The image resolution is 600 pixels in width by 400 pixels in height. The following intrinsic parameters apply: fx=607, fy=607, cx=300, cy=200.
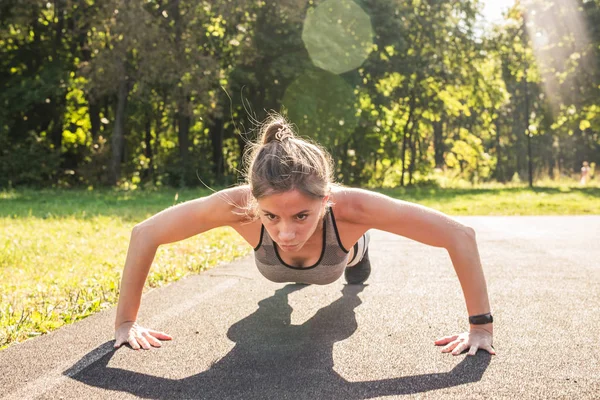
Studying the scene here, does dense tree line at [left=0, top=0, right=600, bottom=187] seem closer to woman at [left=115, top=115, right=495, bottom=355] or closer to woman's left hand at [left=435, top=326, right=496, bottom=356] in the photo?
woman at [left=115, top=115, right=495, bottom=355]

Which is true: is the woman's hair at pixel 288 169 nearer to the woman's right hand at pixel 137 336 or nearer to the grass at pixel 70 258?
the woman's right hand at pixel 137 336

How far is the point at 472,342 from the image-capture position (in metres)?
3.54

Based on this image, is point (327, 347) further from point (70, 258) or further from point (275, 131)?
point (70, 258)

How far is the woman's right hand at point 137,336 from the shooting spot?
366cm

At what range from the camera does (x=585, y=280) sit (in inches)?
233

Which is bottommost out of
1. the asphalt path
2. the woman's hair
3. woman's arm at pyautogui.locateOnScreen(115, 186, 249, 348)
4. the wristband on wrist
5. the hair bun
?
the asphalt path

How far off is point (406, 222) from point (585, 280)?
3178 mm

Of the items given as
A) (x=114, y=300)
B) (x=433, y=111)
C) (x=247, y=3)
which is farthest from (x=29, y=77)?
(x=114, y=300)

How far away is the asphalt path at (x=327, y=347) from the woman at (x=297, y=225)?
A: 0.27 metres

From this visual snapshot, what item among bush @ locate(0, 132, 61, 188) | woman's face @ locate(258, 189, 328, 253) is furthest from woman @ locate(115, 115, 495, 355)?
bush @ locate(0, 132, 61, 188)

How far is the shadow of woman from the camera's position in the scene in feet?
9.50

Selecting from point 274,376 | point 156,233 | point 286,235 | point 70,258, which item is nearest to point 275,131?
point 286,235

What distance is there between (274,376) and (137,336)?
108cm

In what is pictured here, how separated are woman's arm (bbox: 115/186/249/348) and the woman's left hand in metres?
1.51
